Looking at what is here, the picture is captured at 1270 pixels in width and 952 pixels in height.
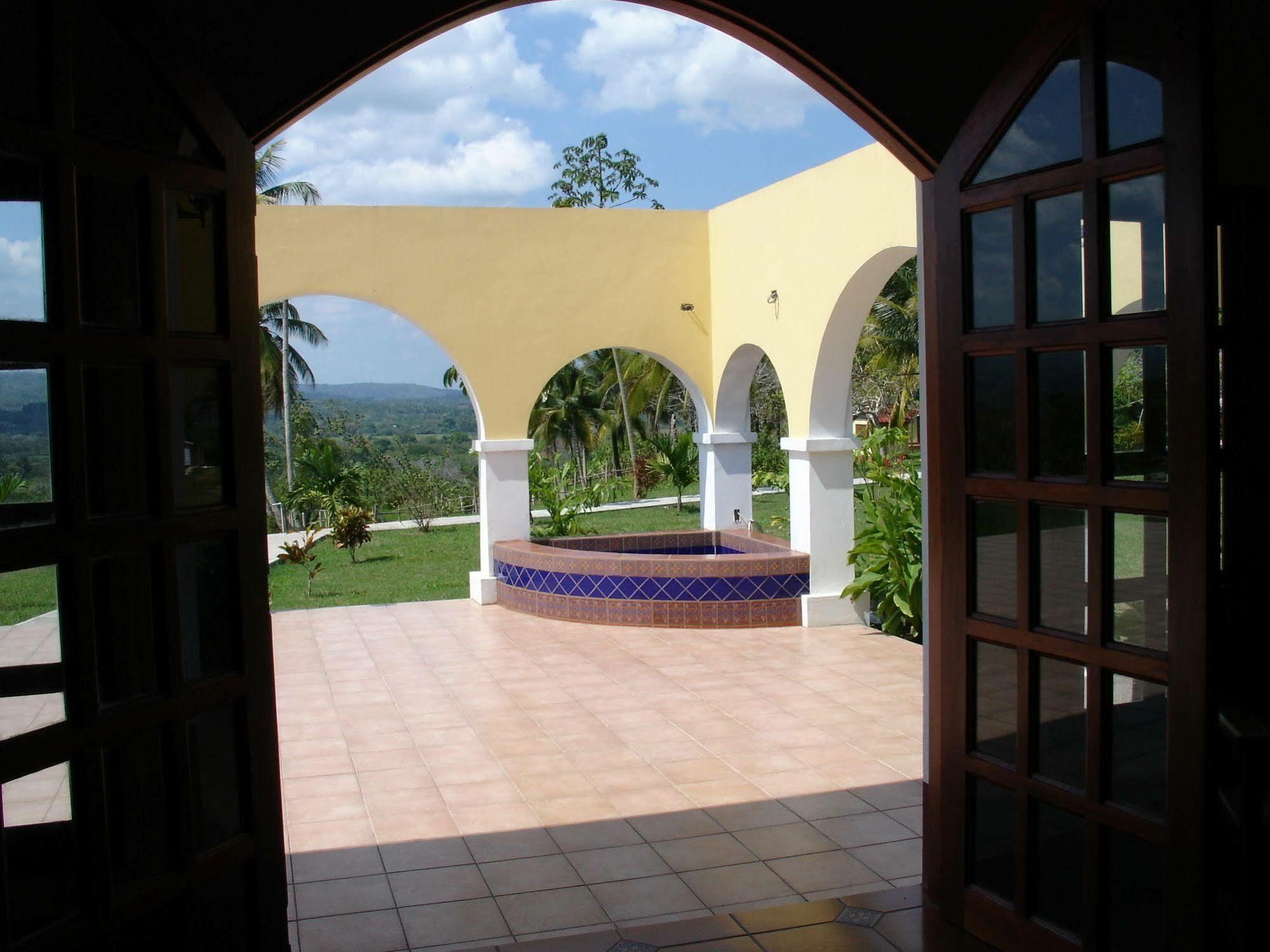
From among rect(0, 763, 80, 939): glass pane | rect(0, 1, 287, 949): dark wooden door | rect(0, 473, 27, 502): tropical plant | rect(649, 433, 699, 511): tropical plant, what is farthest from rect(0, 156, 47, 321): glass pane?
rect(649, 433, 699, 511): tropical plant

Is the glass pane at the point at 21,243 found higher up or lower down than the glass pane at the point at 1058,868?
higher up

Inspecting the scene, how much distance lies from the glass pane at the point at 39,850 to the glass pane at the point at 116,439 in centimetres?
61

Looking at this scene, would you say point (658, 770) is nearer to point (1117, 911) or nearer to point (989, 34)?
point (1117, 911)

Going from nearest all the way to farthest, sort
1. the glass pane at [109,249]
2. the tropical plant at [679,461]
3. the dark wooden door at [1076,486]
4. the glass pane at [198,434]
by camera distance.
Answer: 1. the glass pane at [109,249]
2. the glass pane at [198,434]
3. the dark wooden door at [1076,486]
4. the tropical plant at [679,461]

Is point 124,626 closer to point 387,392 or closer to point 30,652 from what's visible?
point 30,652

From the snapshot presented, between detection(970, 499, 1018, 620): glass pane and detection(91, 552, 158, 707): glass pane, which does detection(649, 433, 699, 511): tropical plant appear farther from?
detection(91, 552, 158, 707): glass pane

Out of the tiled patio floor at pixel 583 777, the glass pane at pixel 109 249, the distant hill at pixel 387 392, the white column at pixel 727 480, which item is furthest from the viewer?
the distant hill at pixel 387 392

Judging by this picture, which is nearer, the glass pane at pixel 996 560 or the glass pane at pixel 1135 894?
the glass pane at pixel 1135 894

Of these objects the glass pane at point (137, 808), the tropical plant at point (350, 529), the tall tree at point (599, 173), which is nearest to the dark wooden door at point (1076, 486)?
the glass pane at point (137, 808)

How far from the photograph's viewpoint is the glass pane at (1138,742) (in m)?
3.26

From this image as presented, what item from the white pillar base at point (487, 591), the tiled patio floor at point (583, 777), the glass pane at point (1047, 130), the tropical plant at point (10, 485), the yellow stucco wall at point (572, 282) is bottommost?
the tiled patio floor at point (583, 777)

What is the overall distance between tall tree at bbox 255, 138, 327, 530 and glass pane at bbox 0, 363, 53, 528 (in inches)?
881

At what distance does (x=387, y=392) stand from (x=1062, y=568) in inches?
3707

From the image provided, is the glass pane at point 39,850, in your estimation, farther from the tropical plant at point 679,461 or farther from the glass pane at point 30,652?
the tropical plant at point 679,461
